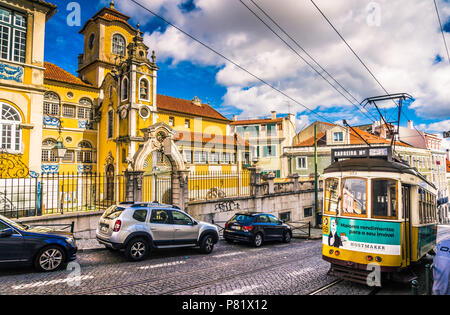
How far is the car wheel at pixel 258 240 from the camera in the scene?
13.1 m

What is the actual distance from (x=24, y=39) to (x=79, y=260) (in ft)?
44.8

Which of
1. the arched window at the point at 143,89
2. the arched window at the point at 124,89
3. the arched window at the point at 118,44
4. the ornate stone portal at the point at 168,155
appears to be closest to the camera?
the ornate stone portal at the point at 168,155

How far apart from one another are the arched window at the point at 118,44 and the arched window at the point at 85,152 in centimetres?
1246

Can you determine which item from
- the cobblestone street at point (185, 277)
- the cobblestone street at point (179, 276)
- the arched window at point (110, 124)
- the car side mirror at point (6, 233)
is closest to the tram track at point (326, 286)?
the cobblestone street at point (185, 277)

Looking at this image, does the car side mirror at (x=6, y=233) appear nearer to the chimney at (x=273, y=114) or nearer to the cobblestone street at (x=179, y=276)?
the cobblestone street at (x=179, y=276)

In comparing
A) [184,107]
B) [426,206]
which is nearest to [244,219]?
[426,206]

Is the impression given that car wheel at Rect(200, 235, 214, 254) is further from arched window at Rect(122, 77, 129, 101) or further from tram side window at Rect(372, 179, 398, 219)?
arched window at Rect(122, 77, 129, 101)

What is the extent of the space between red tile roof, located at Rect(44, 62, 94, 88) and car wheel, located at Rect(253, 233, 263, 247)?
26417mm

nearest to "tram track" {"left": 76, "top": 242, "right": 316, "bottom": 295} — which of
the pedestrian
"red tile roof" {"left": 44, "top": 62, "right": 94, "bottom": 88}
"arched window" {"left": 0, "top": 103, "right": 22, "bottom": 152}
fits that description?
the pedestrian

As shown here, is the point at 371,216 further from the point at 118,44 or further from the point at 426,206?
the point at 118,44

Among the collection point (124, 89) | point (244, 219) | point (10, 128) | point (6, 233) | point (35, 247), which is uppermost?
point (124, 89)

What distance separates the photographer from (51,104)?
28.7 meters

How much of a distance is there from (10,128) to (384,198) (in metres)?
17.8

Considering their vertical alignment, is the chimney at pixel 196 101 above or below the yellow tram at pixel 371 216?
above
